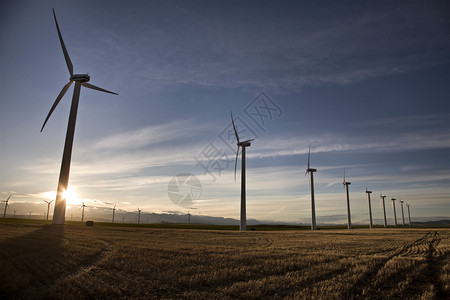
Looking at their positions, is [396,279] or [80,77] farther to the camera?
[80,77]

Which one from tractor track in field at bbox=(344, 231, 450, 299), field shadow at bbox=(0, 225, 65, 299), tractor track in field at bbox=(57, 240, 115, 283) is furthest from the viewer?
tractor track in field at bbox=(57, 240, 115, 283)

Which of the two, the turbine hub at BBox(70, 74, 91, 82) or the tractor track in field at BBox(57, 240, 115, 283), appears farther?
the turbine hub at BBox(70, 74, 91, 82)

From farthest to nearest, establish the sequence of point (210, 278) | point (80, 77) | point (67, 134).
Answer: point (80, 77)
point (67, 134)
point (210, 278)

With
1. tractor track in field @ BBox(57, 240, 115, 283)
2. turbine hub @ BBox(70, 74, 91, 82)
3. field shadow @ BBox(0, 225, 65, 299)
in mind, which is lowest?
tractor track in field @ BBox(57, 240, 115, 283)

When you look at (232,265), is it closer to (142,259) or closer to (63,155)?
(142,259)

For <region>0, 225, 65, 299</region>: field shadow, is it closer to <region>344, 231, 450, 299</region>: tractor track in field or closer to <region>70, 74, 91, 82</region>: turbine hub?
<region>344, 231, 450, 299</region>: tractor track in field

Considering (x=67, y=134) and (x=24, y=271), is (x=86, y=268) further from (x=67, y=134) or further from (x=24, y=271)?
(x=67, y=134)

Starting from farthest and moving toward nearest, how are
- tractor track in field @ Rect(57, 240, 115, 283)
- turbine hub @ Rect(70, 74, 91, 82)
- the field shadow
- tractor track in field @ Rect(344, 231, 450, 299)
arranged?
turbine hub @ Rect(70, 74, 91, 82) → tractor track in field @ Rect(57, 240, 115, 283) → tractor track in field @ Rect(344, 231, 450, 299) → the field shadow

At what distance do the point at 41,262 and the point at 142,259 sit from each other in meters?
6.22

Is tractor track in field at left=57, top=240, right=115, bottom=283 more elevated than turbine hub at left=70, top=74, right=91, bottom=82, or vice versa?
turbine hub at left=70, top=74, right=91, bottom=82

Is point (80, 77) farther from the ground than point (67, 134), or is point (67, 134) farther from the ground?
point (80, 77)

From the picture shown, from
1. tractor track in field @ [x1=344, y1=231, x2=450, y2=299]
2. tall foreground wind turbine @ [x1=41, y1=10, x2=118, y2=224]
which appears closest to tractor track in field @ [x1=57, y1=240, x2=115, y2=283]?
tractor track in field @ [x1=344, y1=231, x2=450, y2=299]

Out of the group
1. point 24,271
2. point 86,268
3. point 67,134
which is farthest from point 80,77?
point 24,271

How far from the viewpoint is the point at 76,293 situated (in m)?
11.7
